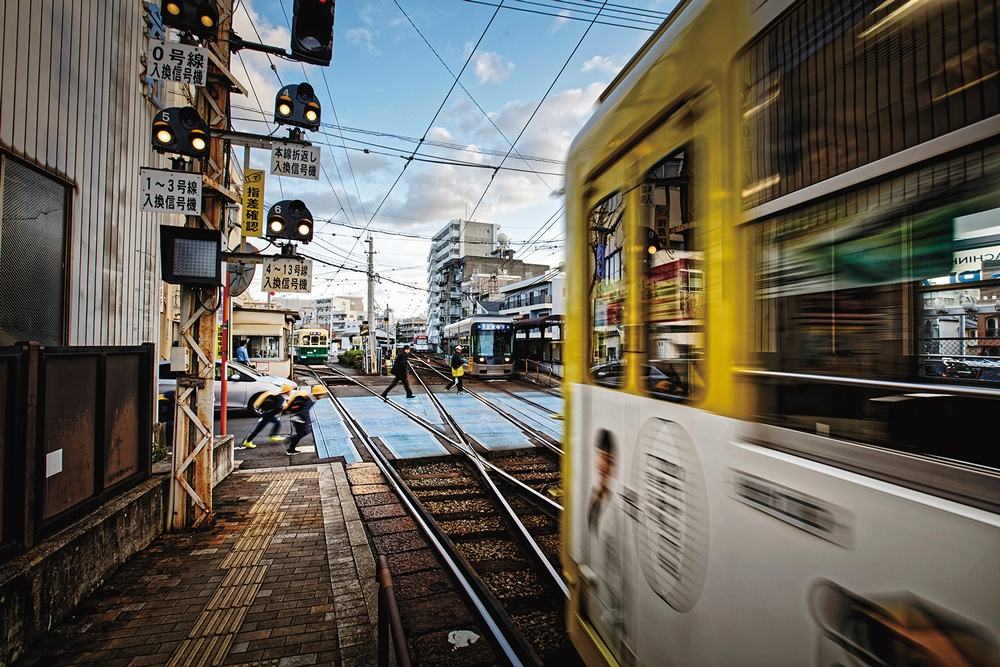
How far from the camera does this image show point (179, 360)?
17.5 ft

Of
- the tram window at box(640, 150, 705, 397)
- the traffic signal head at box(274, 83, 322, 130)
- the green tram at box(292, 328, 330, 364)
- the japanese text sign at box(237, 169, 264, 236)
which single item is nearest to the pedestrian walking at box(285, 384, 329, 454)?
the japanese text sign at box(237, 169, 264, 236)

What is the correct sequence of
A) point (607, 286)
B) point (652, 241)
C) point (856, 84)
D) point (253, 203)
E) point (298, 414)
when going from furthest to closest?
point (298, 414), point (253, 203), point (607, 286), point (652, 241), point (856, 84)

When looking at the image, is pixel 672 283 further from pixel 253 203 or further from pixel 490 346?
pixel 490 346

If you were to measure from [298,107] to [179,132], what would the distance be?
50.4 inches

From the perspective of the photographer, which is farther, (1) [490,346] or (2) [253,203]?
(1) [490,346]

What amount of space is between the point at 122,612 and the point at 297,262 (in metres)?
3.70

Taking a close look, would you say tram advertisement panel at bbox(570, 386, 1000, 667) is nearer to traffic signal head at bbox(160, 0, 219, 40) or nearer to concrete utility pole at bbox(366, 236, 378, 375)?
traffic signal head at bbox(160, 0, 219, 40)

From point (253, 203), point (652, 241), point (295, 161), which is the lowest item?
point (652, 241)

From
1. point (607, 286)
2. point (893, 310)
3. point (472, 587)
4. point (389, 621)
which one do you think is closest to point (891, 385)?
point (893, 310)

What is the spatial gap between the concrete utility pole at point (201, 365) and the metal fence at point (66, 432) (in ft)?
1.34

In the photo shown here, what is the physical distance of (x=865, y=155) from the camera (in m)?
1.26

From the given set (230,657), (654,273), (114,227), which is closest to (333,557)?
(230,657)

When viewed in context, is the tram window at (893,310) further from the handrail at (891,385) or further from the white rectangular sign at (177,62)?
the white rectangular sign at (177,62)

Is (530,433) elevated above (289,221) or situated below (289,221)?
below
